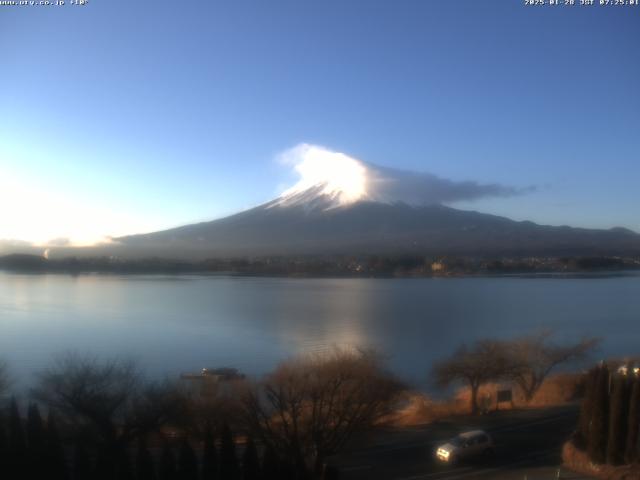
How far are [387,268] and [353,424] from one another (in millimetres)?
16423

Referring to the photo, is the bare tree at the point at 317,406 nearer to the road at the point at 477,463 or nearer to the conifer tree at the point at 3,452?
the road at the point at 477,463

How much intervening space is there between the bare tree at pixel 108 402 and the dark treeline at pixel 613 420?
4760 mm

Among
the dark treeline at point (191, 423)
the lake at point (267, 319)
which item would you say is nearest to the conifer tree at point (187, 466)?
the dark treeline at point (191, 423)

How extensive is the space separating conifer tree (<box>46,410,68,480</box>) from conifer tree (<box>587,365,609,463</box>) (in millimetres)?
5467

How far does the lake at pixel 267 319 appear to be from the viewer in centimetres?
1248

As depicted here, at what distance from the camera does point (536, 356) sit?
12023 millimetres

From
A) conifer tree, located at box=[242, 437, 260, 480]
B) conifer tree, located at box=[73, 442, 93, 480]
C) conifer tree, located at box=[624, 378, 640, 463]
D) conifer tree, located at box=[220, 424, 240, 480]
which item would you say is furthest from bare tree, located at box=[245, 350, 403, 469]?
conifer tree, located at box=[624, 378, 640, 463]

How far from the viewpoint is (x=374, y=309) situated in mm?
18547

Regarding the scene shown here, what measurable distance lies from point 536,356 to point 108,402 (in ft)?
26.8

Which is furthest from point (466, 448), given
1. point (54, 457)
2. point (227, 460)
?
point (54, 457)

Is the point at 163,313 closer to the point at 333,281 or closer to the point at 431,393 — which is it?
the point at 431,393

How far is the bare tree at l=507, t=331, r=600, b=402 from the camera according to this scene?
1154 centimetres

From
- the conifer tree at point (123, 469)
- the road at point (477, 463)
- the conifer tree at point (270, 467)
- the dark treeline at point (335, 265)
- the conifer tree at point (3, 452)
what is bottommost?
the road at point (477, 463)

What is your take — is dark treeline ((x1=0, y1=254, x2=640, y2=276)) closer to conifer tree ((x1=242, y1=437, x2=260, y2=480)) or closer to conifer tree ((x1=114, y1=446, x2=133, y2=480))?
conifer tree ((x1=114, y1=446, x2=133, y2=480))
